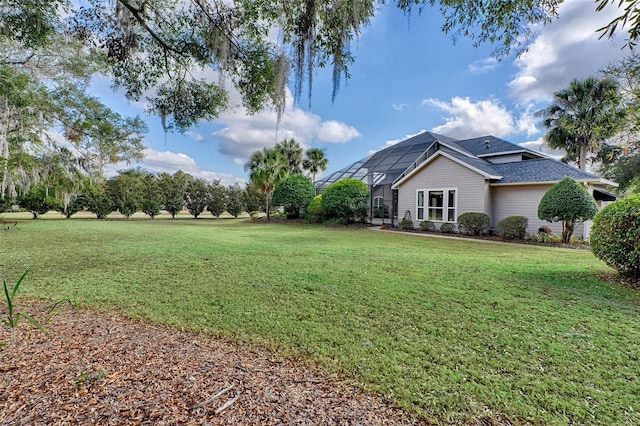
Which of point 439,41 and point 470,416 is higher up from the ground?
point 439,41

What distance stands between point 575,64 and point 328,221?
13.0 metres

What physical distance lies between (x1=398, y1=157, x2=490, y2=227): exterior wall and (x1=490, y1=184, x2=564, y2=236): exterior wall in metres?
0.53

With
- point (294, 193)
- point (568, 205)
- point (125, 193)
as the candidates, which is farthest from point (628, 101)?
point (125, 193)

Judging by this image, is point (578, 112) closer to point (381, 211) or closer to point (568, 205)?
point (568, 205)

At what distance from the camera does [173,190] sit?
2481cm

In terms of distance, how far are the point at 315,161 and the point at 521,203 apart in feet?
55.8

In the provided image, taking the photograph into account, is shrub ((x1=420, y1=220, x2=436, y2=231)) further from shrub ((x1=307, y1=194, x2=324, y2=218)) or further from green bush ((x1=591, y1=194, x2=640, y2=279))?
green bush ((x1=591, y1=194, x2=640, y2=279))

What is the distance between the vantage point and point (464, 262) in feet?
19.8

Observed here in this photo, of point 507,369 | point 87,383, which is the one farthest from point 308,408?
point 507,369

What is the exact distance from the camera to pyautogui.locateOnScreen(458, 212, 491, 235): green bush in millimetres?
11078

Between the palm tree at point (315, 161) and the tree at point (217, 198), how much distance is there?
8696 millimetres

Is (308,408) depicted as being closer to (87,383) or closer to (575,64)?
(87,383)

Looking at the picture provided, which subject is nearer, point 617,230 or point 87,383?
point 87,383

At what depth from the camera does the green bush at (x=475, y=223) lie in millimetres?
11078
